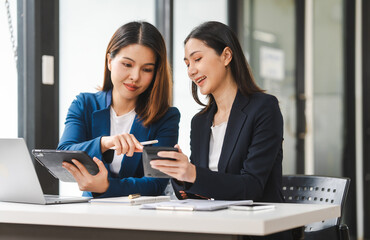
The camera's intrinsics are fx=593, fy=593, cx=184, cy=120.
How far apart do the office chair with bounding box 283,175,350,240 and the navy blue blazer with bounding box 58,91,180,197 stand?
510 mm

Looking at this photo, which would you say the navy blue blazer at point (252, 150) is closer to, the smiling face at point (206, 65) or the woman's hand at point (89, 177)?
the smiling face at point (206, 65)

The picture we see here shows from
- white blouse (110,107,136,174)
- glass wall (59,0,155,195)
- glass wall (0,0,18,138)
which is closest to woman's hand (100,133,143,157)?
white blouse (110,107,136,174)

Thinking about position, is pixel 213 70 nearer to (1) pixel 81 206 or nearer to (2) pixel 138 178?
(2) pixel 138 178

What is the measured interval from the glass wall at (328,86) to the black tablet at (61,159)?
419cm

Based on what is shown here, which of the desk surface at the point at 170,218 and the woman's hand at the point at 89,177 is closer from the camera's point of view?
the desk surface at the point at 170,218

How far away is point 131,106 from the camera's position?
2.44m

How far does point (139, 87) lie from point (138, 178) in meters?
0.37

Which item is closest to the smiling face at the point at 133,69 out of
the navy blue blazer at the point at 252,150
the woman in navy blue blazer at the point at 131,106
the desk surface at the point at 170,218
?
the woman in navy blue blazer at the point at 131,106

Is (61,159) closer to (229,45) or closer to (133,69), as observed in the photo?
(133,69)

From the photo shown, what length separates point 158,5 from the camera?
3734 millimetres

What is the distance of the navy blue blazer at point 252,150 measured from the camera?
209 centimetres

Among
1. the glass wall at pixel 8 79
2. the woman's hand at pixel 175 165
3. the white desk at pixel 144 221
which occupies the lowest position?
the white desk at pixel 144 221

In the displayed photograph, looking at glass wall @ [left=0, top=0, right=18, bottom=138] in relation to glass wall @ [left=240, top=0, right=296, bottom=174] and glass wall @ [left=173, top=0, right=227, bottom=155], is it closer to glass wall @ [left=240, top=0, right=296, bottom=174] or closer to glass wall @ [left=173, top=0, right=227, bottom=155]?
glass wall @ [left=173, top=0, right=227, bottom=155]

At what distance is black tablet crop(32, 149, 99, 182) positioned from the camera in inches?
72.3
